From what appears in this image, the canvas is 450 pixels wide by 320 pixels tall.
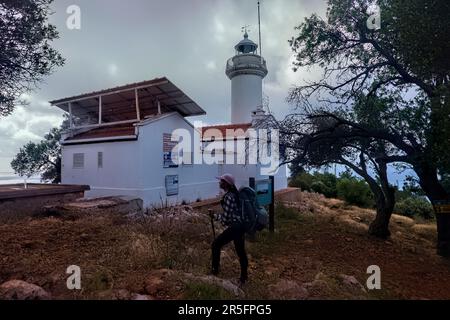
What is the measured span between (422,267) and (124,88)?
1310 cm

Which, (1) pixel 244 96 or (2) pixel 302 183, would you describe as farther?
(2) pixel 302 183

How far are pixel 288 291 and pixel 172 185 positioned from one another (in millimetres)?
9481

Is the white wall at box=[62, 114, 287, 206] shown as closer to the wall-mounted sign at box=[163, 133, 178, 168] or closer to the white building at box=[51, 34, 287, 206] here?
the white building at box=[51, 34, 287, 206]

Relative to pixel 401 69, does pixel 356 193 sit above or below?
below

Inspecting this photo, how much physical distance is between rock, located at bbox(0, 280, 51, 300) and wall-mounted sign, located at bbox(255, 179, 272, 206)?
7037 millimetres

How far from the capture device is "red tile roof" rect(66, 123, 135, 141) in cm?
1305

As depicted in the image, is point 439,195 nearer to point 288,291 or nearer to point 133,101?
point 288,291

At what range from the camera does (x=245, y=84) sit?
2480cm

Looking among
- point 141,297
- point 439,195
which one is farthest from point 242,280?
point 439,195

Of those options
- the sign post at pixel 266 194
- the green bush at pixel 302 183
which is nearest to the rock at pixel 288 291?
the sign post at pixel 266 194

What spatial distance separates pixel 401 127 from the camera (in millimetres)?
9844

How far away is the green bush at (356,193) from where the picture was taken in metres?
21.0
